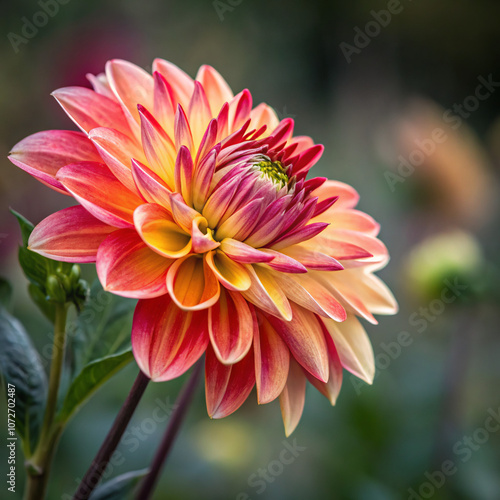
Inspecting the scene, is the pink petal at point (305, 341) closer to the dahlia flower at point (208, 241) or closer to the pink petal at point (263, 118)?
the dahlia flower at point (208, 241)

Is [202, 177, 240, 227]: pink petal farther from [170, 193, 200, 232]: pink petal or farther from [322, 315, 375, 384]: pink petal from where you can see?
[322, 315, 375, 384]: pink petal

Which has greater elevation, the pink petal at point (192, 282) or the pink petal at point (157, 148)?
the pink petal at point (157, 148)

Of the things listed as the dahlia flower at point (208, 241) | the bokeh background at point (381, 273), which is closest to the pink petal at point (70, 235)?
the dahlia flower at point (208, 241)

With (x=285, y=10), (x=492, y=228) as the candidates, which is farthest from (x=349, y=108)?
(x=492, y=228)

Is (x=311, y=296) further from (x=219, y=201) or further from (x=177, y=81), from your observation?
(x=177, y=81)

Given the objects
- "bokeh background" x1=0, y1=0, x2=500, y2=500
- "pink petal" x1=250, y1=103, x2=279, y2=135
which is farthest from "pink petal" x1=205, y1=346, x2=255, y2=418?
"bokeh background" x1=0, y1=0, x2=500, y2=500

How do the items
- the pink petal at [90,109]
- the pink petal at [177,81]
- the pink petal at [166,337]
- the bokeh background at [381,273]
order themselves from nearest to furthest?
1. the pink petal at [166,337]
2. the pink petal at [90,109]
3. the pink petal at [177,81]
4. the bokeh background at [381,273]
